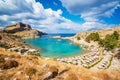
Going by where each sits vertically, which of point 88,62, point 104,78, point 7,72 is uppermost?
point 7,72

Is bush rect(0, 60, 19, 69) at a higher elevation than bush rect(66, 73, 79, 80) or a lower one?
higher

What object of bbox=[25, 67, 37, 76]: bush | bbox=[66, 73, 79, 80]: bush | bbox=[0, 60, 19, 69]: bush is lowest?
bbox=[66, 73, 79, 80]: bush

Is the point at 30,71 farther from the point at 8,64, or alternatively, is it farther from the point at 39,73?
the point at 8,64

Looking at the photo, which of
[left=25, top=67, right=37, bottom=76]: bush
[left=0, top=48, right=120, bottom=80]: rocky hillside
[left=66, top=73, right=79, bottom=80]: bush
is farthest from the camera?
[left=66, top=73, right=79, bottom=80]: bush

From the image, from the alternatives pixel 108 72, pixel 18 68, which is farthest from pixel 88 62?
pixel 18 68

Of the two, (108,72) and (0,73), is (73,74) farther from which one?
(0,73)

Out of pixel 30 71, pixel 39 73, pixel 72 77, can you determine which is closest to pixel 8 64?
pixel 30 71

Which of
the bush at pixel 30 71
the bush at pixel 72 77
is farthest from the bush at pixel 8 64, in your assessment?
the bush at pixel 72 77

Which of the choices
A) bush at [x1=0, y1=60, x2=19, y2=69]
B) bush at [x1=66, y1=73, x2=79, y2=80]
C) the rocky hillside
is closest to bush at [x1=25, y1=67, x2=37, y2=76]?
the rocky hillside

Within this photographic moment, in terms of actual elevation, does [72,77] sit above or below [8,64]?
below

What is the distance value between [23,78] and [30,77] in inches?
35.7

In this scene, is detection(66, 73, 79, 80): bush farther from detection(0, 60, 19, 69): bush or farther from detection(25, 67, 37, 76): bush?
detection(0, 60, 19, 69): bush

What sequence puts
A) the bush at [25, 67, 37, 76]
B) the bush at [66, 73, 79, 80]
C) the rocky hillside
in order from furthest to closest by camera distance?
the bush at [66, 73, 79, 80] → the bush at [25, 67, 37, 76] → the rocky hillside

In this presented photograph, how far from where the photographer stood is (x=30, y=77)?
752 inches
